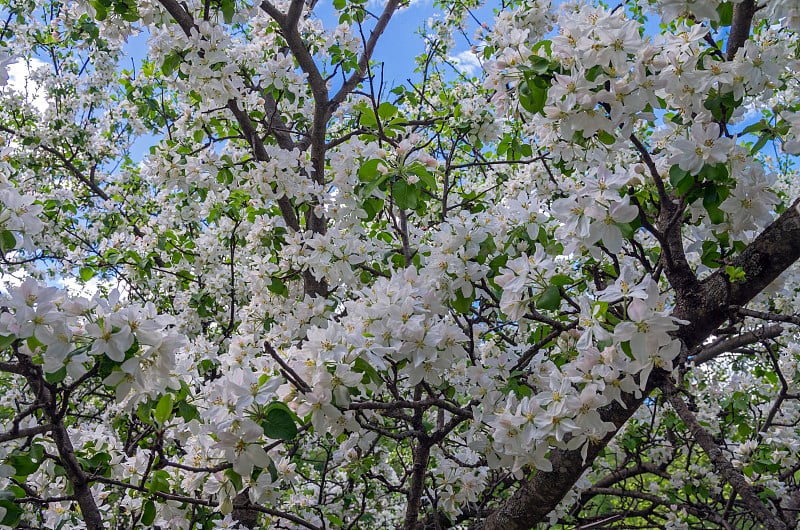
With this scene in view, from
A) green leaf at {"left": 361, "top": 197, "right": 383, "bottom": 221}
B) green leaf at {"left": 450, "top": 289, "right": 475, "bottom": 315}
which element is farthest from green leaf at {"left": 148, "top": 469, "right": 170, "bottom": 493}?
green leaf at {"left": 361, "top": 197, "right": 383, "bottom": 221}

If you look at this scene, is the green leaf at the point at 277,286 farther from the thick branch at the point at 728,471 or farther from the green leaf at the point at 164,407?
the thick branch at the point at 728,471

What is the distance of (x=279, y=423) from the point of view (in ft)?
5.20

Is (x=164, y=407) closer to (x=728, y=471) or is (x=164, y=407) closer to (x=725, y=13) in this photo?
(x=728, y=471)

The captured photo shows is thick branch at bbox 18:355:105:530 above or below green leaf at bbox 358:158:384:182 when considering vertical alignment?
below

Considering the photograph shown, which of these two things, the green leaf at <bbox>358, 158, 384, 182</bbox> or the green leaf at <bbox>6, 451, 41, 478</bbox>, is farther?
the green leaf at <bbox>358, 158, 384, 182</bbox>

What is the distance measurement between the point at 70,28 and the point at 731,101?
207 inches

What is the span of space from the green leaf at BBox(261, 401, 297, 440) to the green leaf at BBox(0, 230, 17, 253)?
1035 mm

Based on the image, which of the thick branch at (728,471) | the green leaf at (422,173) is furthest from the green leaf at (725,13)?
the thick branch at (728,471)

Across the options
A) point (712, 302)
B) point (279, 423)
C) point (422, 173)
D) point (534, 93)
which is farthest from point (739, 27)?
point (279, 423)

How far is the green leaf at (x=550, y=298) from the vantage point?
5.94ft

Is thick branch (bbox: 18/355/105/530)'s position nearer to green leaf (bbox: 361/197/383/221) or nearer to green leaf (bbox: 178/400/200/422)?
green leaf (bbox: 178/400/200/422)

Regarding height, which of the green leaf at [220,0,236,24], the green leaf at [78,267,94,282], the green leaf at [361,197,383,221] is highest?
the green leaf at [220,0,236,24]

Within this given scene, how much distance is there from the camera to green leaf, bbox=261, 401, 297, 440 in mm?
1563

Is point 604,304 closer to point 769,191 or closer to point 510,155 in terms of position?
point 769,191
